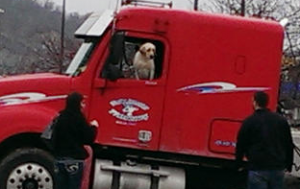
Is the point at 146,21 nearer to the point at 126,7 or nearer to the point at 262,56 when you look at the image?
the point at 126,7

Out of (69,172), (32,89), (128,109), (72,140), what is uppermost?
(32,89)

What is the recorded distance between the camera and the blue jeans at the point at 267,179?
29.0ft

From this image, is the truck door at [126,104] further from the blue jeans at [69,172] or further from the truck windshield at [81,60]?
the blue jeans at [69,172]

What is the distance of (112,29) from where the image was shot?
1130 centimetres

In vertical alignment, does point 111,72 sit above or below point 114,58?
below

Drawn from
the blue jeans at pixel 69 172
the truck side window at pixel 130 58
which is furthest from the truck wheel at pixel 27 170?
the truck side window at pixel 130 58

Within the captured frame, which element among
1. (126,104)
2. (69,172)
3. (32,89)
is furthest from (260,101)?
(32,89)

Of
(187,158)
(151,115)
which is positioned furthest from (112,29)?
(187,158)

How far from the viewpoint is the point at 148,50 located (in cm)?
1120

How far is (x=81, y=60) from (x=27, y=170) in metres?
1.84

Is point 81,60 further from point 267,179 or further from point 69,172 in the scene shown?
point 267,179

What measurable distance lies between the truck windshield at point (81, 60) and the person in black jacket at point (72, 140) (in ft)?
6.90

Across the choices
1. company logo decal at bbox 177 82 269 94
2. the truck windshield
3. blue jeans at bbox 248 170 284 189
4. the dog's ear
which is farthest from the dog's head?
blue jeans at bbox 248 170 284 189

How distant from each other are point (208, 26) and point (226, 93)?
984 millimetres
